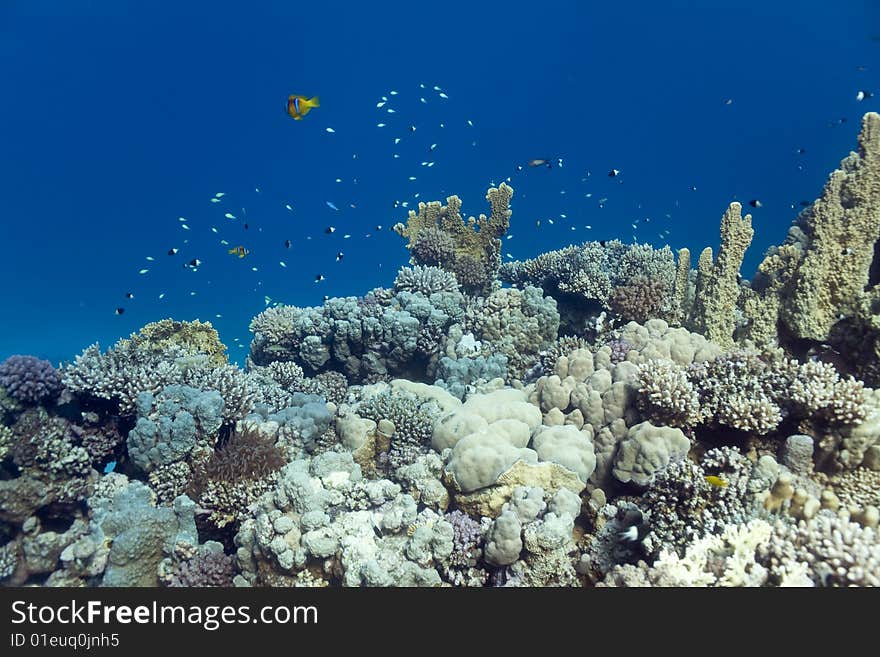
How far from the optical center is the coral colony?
470 centimetres

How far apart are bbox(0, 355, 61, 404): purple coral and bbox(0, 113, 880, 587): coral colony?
2 cm

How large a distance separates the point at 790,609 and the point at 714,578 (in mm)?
579

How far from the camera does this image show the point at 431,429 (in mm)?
7090

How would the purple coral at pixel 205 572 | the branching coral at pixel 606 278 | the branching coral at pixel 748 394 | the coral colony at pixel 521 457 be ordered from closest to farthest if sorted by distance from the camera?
the coral colony at pixel 521 457, the branching coral at pixel 748 394, the purple coral at pixel 205 572, the branching coral at pixel 606 278

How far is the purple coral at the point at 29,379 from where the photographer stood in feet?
23.6

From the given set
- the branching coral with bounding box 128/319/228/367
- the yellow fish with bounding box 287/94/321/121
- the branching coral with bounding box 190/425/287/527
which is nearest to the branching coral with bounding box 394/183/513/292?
the yellow fish with bounding box 287/94/321/121

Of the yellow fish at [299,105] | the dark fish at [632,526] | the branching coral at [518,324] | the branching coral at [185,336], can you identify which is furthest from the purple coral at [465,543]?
the yellow fish at [299,105]

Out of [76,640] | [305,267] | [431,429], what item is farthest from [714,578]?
[305,267]

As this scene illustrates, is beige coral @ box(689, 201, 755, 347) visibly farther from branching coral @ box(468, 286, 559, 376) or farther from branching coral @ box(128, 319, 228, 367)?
branching coral @ box(128, 319, 228, 367)

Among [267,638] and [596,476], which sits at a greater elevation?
[596,476]

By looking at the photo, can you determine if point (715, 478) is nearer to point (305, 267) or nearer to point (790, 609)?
point (790, 609)

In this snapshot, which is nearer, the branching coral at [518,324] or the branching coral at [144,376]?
the branching coral at [144,376]

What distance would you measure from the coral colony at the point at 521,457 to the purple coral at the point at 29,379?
0.02 meters

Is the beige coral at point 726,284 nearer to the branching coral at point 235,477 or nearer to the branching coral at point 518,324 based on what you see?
the branching coral at point 518,324
